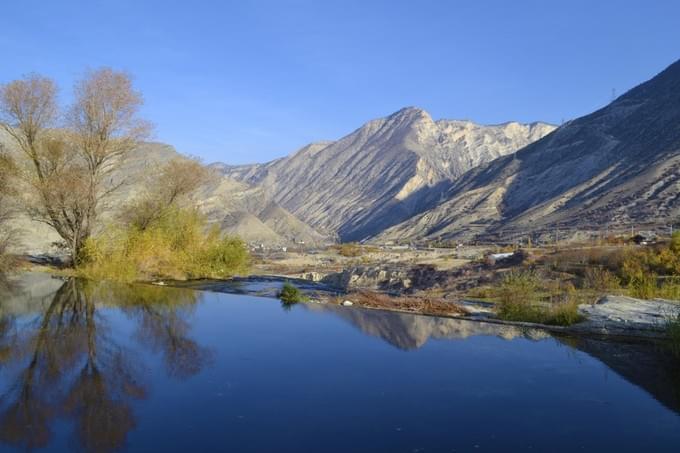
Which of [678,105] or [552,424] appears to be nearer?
[552,424]

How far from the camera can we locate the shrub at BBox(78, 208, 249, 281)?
22.8 metres

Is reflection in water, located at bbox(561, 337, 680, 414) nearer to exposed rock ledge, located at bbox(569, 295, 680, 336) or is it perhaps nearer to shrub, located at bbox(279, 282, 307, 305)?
exposed rock ledge, located at bbox(569, 295, 680, 336)

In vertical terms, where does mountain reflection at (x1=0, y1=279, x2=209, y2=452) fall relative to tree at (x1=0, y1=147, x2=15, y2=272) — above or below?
below

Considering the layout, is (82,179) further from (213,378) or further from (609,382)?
(609,382)

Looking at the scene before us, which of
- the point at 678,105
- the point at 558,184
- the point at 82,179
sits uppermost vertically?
the point at 678,105

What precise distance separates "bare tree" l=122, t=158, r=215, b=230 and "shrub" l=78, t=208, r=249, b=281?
1.47 ft

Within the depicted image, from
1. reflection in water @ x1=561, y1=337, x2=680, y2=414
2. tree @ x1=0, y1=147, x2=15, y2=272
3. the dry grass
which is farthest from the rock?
reflection in water @ x1=561, y1=337, x2=680, y2=414

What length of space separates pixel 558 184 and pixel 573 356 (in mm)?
94221

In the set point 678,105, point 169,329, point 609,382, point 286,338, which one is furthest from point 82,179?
point 678,105

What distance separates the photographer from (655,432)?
258 inches

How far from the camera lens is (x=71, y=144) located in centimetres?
2319

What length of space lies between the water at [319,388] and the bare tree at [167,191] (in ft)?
40.2

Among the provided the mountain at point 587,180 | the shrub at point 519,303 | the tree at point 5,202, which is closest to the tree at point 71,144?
the tree at point 5,202

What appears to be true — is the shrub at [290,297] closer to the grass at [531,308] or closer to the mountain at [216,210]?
the grass at [531,308]
